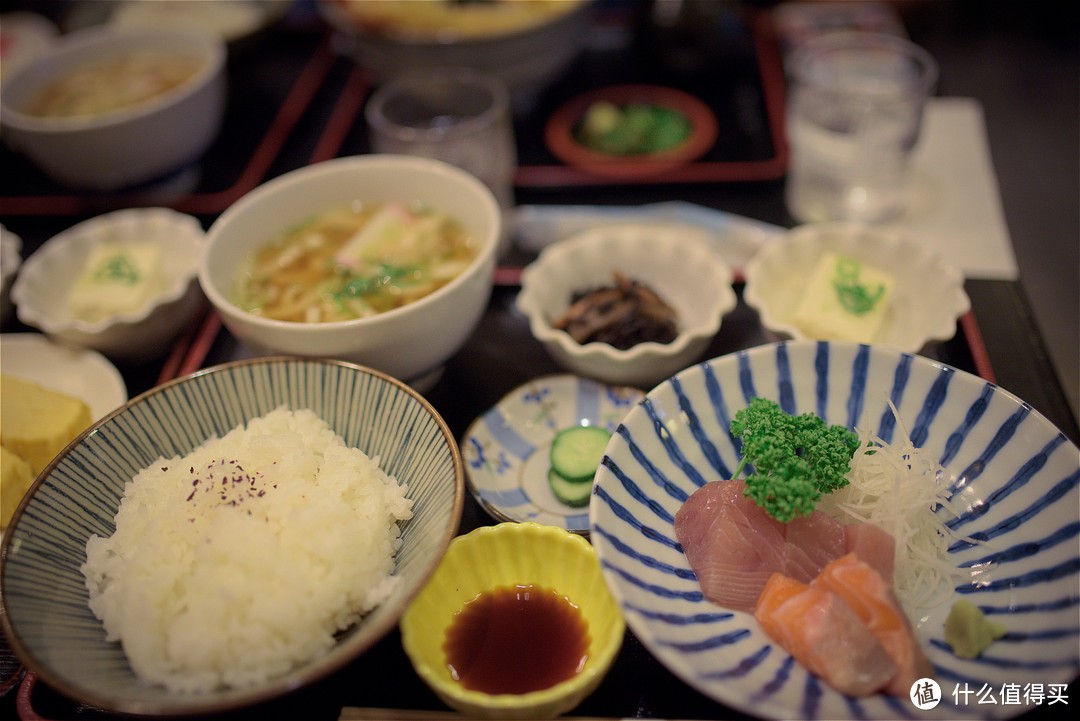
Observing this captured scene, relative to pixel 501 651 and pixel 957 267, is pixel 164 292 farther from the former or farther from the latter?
pixel 957 267

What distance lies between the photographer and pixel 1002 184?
282 cm

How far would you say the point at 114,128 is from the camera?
2.62 meters

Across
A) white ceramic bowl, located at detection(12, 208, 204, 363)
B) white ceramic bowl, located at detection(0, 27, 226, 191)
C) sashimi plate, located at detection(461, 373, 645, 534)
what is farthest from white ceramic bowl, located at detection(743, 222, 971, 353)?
white ceramic bowl, located at detection(0, 27, 226, 191)

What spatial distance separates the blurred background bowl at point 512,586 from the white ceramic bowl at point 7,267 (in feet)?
5.91

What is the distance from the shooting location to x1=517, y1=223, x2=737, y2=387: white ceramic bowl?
201 centimetres

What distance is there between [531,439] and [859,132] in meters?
1.70

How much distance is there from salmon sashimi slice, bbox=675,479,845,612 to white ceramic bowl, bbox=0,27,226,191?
233 centimetres

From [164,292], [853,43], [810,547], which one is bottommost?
[164,292]

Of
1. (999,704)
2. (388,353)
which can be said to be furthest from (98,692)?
(999,704)

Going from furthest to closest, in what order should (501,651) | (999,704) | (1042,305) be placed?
(1042,305), (501,651), (999,704)

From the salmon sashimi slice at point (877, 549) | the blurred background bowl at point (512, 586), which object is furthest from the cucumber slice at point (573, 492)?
the salmon sashimi slice at point (877, 549)

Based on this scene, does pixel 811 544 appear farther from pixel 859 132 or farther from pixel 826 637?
pixel 859 132

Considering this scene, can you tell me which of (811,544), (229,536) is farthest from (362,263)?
(811,544)

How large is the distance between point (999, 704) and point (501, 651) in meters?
0.87
